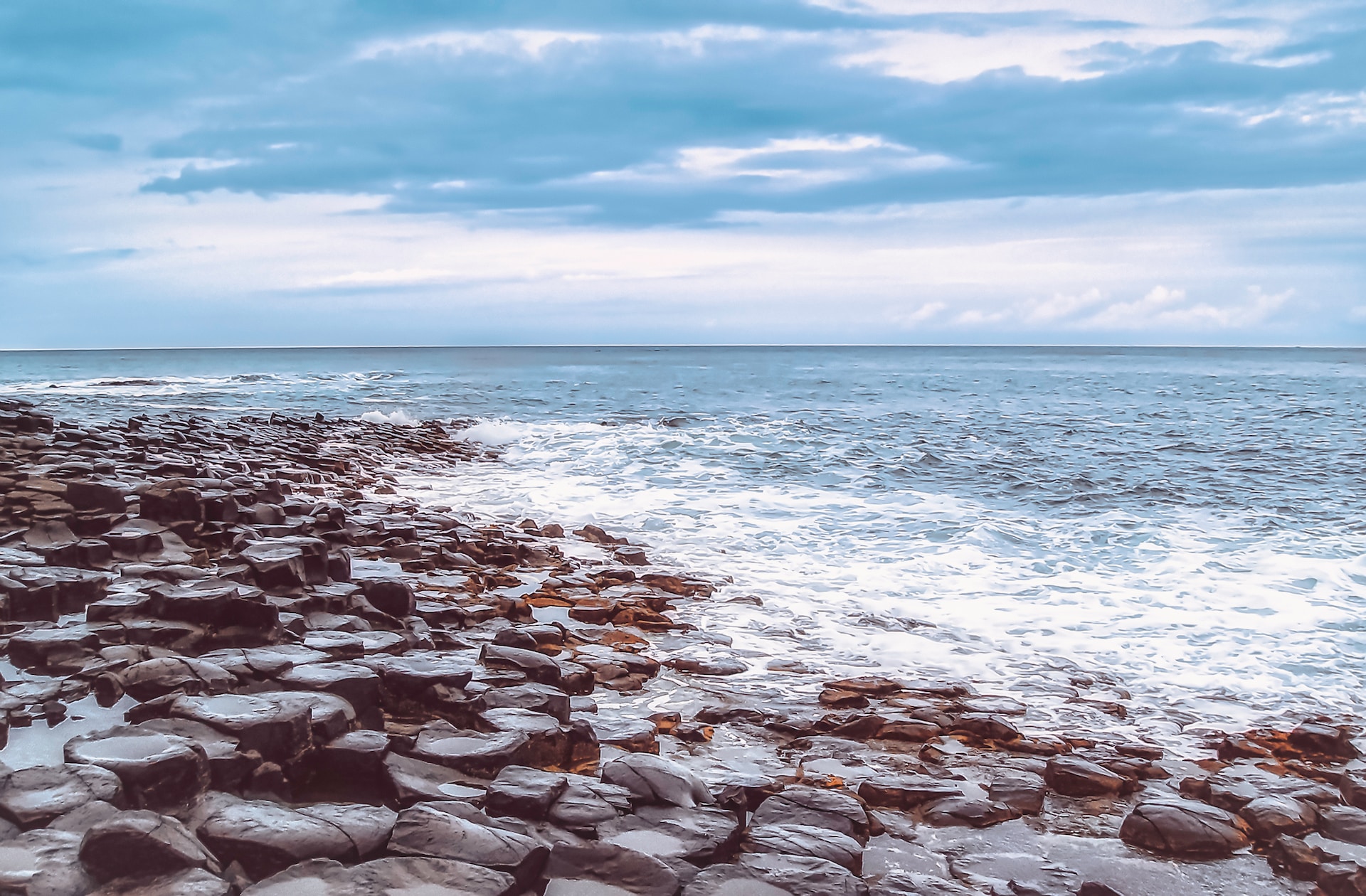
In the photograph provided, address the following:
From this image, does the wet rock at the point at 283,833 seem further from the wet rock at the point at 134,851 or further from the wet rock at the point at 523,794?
the wet rock at the point at 523,794

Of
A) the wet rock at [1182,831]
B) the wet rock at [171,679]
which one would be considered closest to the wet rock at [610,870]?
the wet rock at [171,679]

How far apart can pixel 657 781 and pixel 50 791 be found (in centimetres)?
205

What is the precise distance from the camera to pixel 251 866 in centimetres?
262

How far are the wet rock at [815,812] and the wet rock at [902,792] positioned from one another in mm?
273

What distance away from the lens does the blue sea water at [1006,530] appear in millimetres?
6168

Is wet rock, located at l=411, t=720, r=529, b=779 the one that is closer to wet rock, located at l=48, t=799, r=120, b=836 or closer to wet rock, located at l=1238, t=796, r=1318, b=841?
wet rock, located at l=48, t=799, r=120, b=836

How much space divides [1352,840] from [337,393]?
38.6m

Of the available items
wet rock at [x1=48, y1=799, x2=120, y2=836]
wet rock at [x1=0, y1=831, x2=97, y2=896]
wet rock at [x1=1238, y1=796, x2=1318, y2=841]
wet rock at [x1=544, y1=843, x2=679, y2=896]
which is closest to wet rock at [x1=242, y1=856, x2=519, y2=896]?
wet rock at [x1=544, y1=843, x2=679, y2=896]

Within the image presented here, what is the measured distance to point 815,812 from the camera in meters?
3.51

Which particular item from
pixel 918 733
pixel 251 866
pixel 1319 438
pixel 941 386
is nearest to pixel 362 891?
pixel 251 866

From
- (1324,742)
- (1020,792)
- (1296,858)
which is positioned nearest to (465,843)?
(1020,792)

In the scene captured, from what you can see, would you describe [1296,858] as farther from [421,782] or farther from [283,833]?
[283,833]

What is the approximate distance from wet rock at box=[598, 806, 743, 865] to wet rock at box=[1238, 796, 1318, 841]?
6.16 feet

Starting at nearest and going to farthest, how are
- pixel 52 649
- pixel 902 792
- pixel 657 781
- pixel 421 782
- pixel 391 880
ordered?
pixel 391 880
pixel 421 782
pixel 657 781
pixel 902 792
pixel 52 649
